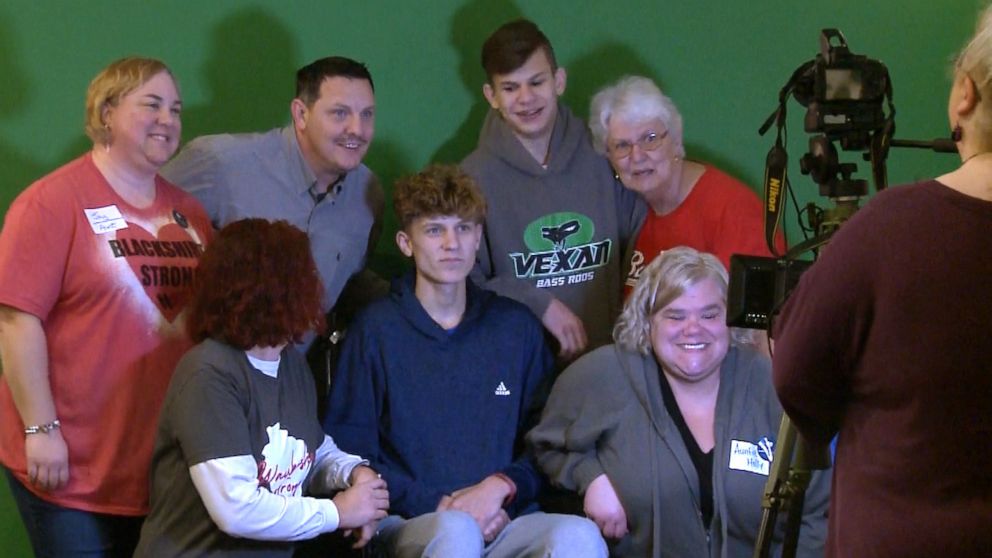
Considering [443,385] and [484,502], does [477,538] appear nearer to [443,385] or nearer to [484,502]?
[484,502]

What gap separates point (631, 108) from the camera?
2986 millimetres

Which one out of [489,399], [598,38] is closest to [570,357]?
[489,399]

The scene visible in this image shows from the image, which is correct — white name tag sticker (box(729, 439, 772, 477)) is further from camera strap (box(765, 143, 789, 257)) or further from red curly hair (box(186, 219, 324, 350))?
red curly hair (box(186, 219, 324, 350))

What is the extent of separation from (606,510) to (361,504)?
56 centimetres

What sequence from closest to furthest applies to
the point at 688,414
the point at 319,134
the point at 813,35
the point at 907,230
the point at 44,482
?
the point at 907,230
the point at 44,482
the point at 688,414
the point at 319,134
the point at 813,35

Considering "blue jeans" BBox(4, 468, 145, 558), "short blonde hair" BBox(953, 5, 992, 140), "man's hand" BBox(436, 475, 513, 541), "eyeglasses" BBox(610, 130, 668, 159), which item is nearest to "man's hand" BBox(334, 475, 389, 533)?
"man's hand" BBox(436, 475, 513, 541)

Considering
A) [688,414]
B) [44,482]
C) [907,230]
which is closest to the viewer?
[907,230]

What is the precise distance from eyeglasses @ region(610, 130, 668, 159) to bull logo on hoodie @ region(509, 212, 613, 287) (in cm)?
20

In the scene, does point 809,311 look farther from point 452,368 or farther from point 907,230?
point 452,368

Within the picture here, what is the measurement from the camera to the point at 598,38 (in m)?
3.41

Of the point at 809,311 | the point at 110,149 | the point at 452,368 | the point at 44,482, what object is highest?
the point at 110,149

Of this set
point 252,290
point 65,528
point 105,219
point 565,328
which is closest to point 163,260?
point 105,219

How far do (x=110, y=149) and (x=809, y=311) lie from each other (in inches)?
63.1

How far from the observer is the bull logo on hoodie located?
9.80 feet
